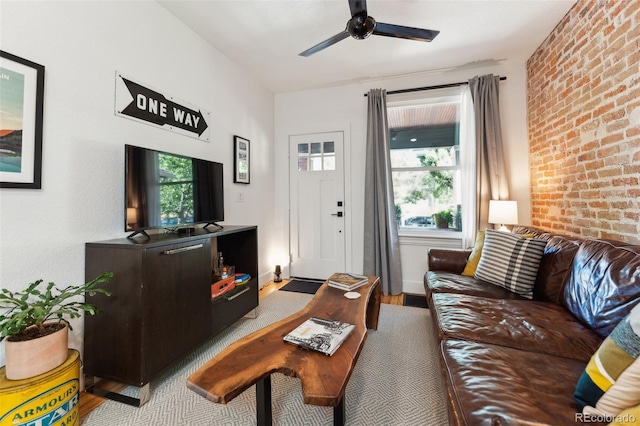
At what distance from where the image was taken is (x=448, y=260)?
Answer: 7.99 ft

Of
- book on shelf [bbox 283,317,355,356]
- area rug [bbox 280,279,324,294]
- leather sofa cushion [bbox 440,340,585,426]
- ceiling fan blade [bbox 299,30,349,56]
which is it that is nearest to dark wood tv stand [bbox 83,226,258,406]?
book on shelf [bbox 283,317,355,356]

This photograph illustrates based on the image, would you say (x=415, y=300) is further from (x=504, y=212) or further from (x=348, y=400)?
(x=348, y=400)

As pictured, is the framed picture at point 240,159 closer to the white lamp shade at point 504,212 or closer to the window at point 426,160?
the window at point 426,160

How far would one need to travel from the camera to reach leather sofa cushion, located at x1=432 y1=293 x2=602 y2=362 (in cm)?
119

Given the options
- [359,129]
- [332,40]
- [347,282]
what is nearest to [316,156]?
[359,129]

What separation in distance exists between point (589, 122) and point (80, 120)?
3565 mm

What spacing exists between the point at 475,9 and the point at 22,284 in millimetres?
3557

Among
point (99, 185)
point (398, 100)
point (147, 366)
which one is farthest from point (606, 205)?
point (99, 185)

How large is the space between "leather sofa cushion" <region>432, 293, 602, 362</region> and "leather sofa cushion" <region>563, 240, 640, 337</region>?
3.0 inches

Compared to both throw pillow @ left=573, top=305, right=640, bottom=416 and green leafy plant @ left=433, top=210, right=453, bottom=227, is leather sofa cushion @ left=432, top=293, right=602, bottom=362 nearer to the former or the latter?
throw pillow @ left=573, top=305, right=640, bottom=416

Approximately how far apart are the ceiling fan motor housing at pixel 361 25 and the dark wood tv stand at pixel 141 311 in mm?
1859

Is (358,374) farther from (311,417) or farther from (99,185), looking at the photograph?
(99,185)

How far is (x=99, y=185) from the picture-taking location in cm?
165

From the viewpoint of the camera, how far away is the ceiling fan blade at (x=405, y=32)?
189 cm
